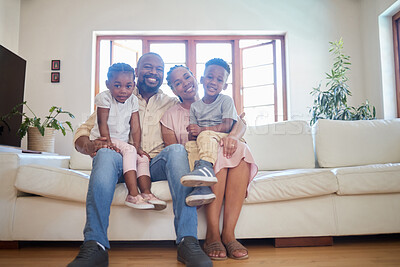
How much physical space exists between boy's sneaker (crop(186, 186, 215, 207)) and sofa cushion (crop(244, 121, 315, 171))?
1041 mm

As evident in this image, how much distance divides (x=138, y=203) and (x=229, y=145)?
1.56 feet

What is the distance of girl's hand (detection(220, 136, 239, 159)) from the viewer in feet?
5.39

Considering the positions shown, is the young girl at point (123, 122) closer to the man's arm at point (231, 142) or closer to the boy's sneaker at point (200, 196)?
the boy's sneaker at point (200, 196)

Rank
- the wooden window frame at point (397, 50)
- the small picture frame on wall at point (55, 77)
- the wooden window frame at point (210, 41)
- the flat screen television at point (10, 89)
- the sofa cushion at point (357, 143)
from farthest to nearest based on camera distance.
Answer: the wooden window frame at point (210, 41) → the small picture frame on wall at point (55, 77) → the wooden window frame at point (397, 50) → the flat screen television at point (10, 89) → the sofa cushion at point (357, 143)

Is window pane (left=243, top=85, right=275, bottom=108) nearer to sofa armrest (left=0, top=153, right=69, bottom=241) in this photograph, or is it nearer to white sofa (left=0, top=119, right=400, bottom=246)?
white sofa (left=0, top=119, right=400, bottom=246)

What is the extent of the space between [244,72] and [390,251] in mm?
3309

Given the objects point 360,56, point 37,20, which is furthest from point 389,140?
point 37,20

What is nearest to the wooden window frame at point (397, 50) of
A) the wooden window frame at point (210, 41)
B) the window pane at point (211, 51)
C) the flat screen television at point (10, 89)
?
the wooden window frame at point (210, 41)

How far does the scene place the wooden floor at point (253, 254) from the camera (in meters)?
1.47

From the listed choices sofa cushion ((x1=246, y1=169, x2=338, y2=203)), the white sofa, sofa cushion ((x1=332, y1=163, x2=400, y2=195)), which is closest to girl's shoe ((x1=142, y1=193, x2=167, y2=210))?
the white sofa

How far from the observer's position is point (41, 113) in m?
4.32

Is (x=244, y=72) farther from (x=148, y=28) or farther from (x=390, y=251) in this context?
(x=390, y=251)

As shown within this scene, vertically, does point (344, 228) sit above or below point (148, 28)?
below

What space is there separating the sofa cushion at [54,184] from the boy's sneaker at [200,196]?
0.29 m
